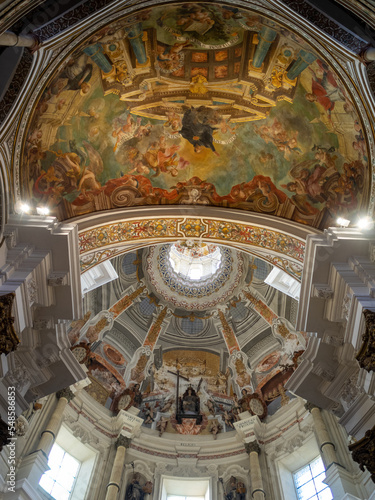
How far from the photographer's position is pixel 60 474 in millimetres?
11703

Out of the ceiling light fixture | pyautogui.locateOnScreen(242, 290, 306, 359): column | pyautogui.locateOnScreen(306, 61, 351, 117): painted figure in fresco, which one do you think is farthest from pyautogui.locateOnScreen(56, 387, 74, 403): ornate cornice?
pyautogui.locateOnScreen(306, 61, 351, 117): painted figure in fresco

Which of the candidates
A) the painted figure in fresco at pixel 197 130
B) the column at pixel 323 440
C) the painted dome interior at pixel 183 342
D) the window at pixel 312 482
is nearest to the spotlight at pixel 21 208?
the painted figure in fresco at pixel 197 130

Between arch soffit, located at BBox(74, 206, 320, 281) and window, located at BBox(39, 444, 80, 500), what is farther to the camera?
window, located at BBox(39, 444, 80, 500)

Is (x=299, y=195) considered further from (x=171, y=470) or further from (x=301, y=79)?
(x=171, y=470)

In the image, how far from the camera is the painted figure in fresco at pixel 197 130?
10.8 metres

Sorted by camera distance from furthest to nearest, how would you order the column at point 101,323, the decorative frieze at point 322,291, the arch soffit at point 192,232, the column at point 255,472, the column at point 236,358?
the column at point 236,358
the column at point 101,323
the column at point 255,472
the arch soffit at point 192,232
the decorative frieze at point 322,291

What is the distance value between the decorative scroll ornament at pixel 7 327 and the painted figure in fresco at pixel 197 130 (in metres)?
5.89

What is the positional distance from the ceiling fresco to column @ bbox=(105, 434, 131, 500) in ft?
22.0

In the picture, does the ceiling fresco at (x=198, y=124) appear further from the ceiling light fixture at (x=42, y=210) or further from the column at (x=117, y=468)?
the column at (x=117, y=468)

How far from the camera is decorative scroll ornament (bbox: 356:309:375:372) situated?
6746 mm

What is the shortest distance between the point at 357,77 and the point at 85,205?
6198 mm

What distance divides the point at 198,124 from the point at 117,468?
902cm

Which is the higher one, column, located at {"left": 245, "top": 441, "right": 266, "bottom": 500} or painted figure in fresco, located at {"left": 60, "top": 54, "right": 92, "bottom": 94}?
painted figure in fresco, located at {"left": 60, "top": 54, "right": 92, "bottom": 94}

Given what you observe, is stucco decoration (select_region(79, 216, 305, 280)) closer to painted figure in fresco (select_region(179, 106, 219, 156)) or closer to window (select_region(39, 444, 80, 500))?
painted figure in fresco (select_region(179, 106, 219, 156))
